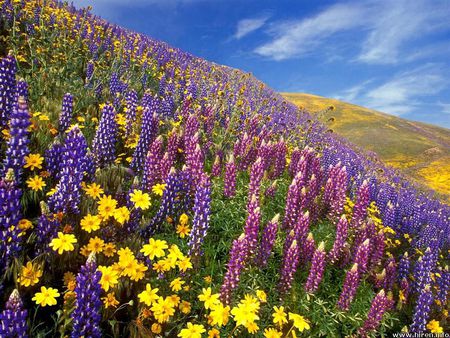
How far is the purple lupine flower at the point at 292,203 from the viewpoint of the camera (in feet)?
17.2

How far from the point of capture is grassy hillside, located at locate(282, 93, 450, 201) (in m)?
37.7

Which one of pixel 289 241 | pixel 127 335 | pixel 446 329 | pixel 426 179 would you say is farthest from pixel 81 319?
pixel 426 179

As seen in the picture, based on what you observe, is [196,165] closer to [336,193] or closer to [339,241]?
[339,241]

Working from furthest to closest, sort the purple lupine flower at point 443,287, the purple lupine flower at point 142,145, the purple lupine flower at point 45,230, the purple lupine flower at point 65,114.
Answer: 1. the purple lupine flower at point 443,287
2. the purple lupine flower at point 142,145
3. the purple lupine flower at point 65,114
4. the purple lupine flower at point 45,230

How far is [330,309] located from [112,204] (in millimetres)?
3278

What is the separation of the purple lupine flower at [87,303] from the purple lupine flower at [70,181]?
1.23m

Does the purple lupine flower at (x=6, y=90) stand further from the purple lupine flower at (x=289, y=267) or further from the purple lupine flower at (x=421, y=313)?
the purple lupine flower at (x=421, y=313)

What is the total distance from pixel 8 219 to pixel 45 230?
1.55ft

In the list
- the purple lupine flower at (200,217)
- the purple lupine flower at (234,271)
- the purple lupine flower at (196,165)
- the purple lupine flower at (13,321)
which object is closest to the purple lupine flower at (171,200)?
the purple lupine flower at (196,165)

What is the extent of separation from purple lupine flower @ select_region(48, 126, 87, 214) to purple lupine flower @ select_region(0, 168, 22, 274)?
637mm

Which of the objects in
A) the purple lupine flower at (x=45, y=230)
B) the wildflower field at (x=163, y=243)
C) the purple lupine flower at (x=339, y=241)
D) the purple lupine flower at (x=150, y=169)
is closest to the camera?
the wildflower field at (x=163, y=243)

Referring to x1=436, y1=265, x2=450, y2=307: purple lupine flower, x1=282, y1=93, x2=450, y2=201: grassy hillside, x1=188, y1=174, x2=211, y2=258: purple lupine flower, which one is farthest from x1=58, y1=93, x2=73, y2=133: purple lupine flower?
x1=282, y1=93, x2=450, y2=201: grassy hillside

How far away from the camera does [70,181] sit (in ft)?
12.1

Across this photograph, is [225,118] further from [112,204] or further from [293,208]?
[112,204]
